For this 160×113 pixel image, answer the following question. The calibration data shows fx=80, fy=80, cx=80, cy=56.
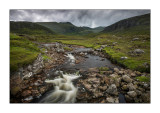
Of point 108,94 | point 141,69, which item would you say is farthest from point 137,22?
point 108,94

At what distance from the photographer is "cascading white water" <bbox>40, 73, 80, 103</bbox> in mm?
7688

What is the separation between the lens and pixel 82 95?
8.25 meters

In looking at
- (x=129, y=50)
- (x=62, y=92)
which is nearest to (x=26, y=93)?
(x=62, y=92)

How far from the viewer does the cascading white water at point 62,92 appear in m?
7.69

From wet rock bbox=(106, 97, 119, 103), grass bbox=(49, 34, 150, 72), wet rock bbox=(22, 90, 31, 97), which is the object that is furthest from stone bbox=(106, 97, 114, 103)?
grass bbox=(49, 34, 150, 72)

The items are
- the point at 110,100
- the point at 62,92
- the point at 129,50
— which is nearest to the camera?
the point at 110,100

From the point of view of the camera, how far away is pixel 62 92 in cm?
890

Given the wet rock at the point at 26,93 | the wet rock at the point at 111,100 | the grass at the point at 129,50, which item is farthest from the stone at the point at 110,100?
the grass at the point at 129,50

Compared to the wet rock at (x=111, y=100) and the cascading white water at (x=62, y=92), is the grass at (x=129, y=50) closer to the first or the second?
the wet rock at (x=111, y=100)

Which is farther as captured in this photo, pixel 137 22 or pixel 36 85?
pixel 137 22

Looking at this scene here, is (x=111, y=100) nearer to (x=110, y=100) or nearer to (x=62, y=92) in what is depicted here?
(x=110, y=100)
